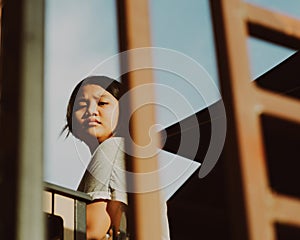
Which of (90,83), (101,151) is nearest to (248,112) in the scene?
(101,151)

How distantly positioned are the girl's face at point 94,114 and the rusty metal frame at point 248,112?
1153 mm

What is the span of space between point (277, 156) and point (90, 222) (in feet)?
7.04

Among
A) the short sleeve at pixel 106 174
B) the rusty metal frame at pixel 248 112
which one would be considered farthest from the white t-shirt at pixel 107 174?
the rusty metal frame at pixel 248 112

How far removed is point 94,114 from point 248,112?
1282mm

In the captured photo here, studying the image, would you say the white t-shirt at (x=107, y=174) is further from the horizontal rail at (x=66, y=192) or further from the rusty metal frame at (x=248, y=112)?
→ the rusty metal frame at (x=248, y=112)

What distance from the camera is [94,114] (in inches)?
85.3

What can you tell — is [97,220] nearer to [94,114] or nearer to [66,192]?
[66,192]

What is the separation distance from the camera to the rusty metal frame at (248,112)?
85 centimetres

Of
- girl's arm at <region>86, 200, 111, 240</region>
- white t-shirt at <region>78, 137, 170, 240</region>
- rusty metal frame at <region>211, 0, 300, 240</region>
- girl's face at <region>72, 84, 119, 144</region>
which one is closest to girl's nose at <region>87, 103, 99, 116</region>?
girl's face at <region>72, 84, 119, 144</region>

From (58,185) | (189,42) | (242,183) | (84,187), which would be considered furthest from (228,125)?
(189,42)

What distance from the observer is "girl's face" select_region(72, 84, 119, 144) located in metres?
2.17

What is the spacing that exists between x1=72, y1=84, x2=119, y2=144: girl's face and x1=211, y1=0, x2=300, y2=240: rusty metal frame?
3.78 feet

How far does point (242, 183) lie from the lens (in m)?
0.86

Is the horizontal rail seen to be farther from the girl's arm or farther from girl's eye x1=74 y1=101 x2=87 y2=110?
girl's eye x1=74 y1=101 x2=87 y2=110
